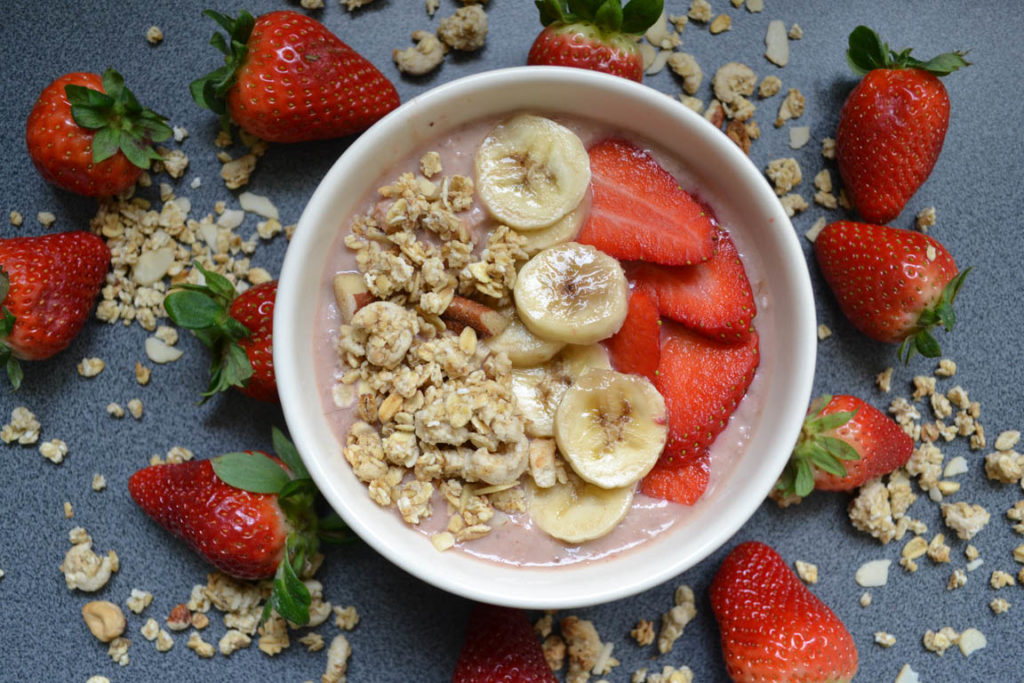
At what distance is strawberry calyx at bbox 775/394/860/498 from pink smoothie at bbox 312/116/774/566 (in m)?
0.15

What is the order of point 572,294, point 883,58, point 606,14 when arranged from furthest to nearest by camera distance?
point 883,58, point 606,14, point 572,294

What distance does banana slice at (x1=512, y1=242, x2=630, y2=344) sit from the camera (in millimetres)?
1127

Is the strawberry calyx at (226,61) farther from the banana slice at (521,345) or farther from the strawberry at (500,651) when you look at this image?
the strawberry at (500,651)

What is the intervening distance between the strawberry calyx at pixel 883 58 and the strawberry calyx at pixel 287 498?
110 centimetres

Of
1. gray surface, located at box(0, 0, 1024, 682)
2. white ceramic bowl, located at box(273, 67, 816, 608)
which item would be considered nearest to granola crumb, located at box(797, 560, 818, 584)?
gray surface, located at box(0, 0, 1024, 682)

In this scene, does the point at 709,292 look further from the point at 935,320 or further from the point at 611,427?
the point at 935,320

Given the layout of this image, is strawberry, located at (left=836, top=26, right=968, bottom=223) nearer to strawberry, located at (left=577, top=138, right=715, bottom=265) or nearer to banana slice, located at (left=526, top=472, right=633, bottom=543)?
strawberry, located at (left=577, top=138, right=715, bottom=265)

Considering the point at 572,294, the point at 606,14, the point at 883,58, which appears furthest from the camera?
the point at 883,58

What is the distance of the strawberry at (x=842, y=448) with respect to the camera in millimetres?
1321

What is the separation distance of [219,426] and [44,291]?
13.0 inches

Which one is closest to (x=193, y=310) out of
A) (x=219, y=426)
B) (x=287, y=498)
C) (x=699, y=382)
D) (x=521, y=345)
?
(x=219, y=426)

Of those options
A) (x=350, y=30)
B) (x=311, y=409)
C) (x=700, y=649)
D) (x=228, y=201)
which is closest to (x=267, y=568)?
(x=311, y=409)

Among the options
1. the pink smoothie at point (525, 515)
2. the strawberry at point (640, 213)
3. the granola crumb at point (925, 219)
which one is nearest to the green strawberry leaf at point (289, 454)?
the pink smoothie at point (525, 515)

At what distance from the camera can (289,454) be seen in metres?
1.32
